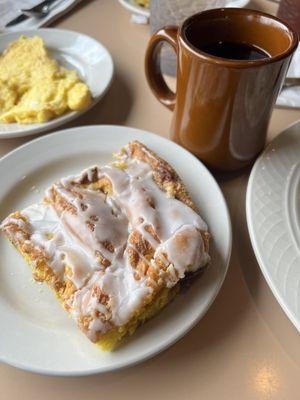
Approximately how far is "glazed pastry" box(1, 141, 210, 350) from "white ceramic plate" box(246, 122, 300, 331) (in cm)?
11

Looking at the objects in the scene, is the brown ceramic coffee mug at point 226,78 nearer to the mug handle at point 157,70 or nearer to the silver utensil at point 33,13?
the mug handle at point 157,70

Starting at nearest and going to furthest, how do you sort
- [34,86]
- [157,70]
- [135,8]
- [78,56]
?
[157,70] → [34,86] → [78,56] → [135,8]

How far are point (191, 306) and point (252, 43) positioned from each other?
481 millimetres

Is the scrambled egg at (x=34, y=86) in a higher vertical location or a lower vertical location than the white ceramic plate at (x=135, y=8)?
lower

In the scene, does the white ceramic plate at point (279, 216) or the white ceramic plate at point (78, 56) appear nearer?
the white ceramic plate at point (279, 216)

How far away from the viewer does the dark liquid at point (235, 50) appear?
0.72 m

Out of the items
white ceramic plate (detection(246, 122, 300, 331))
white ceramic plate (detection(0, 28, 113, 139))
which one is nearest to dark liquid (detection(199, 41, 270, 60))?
white ceramic plate (detection(246, 122, 300, 331))

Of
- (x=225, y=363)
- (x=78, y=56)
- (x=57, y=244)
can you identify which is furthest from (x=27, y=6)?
(x=225, y=363)

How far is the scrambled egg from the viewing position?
2.77 ft

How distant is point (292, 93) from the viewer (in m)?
0.95

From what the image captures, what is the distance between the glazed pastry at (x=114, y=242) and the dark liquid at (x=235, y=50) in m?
0.22

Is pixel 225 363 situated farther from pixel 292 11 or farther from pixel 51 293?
pixel 292 11

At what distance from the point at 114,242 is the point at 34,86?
51cm

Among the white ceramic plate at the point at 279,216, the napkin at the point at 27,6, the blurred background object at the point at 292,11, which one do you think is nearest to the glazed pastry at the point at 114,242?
the white ceramic plate at the point at 279,216
